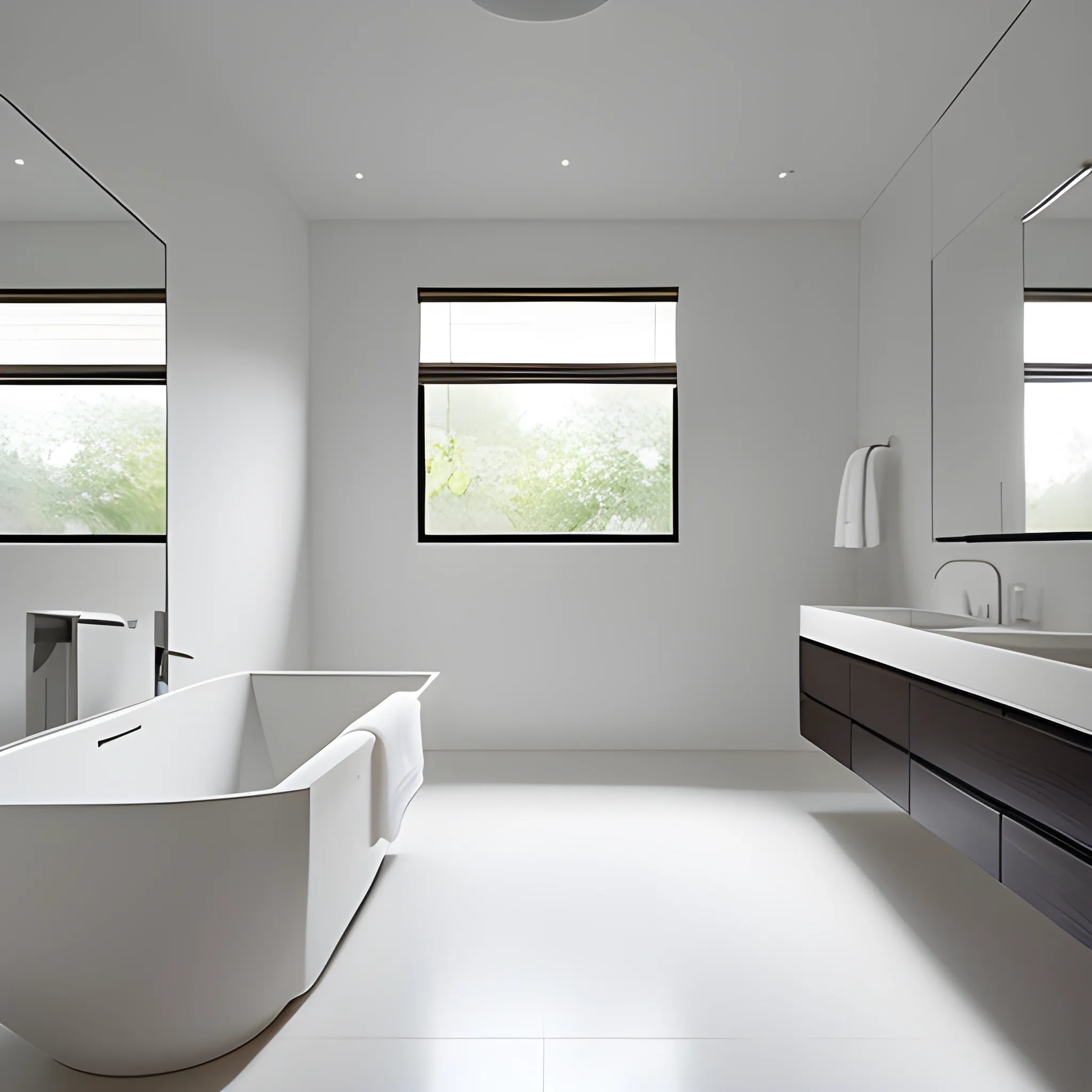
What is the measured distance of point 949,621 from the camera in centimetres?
322

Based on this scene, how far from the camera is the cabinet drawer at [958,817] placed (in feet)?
6.79

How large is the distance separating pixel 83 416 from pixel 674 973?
2200 millimetres

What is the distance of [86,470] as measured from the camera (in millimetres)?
2289

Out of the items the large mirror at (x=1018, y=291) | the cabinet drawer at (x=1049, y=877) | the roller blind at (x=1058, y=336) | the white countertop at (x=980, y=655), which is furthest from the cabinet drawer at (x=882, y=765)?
the roller blind at (x=1058, y=336)

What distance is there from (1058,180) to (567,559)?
2.73 metres

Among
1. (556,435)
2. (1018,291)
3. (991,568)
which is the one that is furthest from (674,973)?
(556,435)

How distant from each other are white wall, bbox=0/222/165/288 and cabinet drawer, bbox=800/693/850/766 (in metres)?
2.97

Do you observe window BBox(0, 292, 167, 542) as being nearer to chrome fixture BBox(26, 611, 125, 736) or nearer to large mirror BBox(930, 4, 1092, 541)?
chrome fixture BBox(26, 611, 125, 736)

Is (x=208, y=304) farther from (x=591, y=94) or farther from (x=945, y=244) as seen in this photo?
(x=945, y=244)

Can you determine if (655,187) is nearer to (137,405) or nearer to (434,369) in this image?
(434,369)

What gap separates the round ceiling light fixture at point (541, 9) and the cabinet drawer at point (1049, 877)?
251cm

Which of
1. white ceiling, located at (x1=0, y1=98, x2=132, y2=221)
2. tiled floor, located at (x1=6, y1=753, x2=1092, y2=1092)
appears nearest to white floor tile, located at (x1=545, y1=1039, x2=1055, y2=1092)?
tiled floor, located at (x1=6, y1=753, x2=1092, y2=1092)

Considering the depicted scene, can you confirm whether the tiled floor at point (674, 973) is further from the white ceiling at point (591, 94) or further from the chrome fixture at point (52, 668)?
the white ceiling at point (591, 94)

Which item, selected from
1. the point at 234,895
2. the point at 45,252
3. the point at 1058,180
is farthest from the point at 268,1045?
the point at 1058,180
